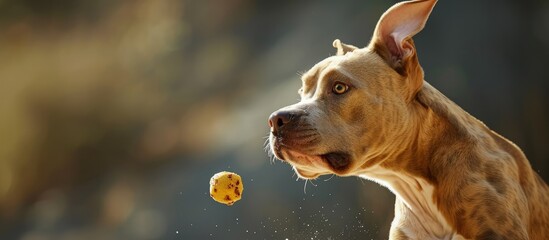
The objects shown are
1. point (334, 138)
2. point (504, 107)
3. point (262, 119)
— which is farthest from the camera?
point (262, 119)

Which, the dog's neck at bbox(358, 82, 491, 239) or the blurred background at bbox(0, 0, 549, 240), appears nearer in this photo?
the dog's neck at bbox(358, 82, 491, 239)

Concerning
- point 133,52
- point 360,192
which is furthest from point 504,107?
point 133,52

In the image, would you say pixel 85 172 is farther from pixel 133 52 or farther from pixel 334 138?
pixel 334 138

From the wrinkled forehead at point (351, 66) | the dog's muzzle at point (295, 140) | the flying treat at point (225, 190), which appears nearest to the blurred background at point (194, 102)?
the flying treat at point (225, 190)

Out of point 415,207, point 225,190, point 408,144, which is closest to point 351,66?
point 408,144

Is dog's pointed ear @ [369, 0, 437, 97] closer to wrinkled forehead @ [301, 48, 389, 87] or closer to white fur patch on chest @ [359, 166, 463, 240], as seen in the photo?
wrinkled forehead @ [301, 48, 389, 87]

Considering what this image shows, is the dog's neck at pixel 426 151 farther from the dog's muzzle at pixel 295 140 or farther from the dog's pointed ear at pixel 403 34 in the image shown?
the dog's muzzle at pixel 295 140

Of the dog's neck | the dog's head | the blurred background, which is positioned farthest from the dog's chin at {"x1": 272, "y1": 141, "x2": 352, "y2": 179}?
the blurred background
